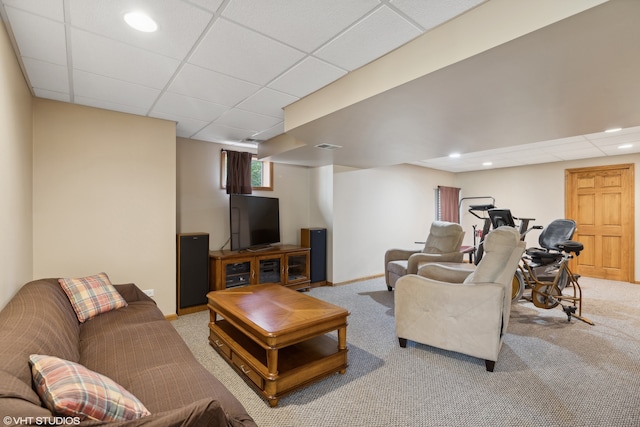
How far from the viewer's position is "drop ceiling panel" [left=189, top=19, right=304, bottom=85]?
1.86 m

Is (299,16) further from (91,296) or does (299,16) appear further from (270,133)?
(91,296)

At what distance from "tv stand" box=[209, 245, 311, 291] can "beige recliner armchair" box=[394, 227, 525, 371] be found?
2.40 meters

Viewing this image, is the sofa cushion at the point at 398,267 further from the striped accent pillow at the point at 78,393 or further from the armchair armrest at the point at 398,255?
the striped accent pillow at the point at 78,393

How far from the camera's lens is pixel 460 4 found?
156 centimetres

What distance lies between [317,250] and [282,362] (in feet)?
10.2

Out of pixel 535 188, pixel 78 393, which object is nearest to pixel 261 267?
pixel 78 393

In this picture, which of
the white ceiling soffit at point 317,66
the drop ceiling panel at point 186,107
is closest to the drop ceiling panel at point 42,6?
the white ceiling soffit at point 317,66

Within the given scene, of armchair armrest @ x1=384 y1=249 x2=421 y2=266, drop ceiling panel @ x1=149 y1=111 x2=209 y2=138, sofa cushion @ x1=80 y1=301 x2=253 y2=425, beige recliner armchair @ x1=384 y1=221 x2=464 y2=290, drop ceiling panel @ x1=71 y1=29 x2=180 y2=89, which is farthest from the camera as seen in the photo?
armchair armrest @ x1=384 y1=249 x2=421 y2=266

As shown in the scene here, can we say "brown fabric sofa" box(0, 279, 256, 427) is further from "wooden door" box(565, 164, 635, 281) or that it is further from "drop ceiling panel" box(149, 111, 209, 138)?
"wooden door" box(565, 164, 635, 281)

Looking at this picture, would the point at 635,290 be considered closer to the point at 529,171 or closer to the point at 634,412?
the point at 529,171

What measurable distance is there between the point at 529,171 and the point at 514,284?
4322 mm

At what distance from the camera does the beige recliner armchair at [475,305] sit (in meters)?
2.49

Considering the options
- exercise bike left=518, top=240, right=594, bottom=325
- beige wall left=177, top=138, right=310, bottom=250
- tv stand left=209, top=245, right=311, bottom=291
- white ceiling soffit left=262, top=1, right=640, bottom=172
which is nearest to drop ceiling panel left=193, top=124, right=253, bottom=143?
beige wall left=177, top=138, right=310, bottom=250

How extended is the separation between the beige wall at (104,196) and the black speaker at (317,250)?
224 centimetres
